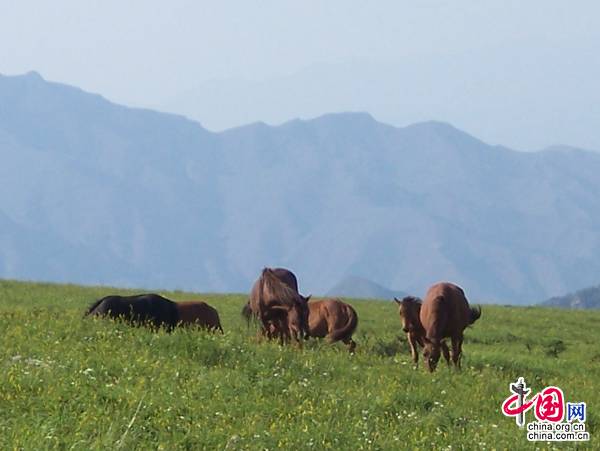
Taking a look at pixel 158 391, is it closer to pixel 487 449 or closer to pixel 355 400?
pixel 355 400

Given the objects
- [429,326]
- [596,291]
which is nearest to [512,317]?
[429,326]

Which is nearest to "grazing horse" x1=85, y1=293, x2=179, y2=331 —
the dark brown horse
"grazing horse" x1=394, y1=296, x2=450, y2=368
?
the dark brown horse

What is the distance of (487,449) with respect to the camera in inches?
420

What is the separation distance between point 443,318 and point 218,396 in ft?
30.7

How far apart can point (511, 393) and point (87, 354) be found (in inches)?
→ 269

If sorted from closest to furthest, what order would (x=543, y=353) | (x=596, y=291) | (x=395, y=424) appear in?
(x=395, y=424)
(x=543, y=353)
(x=596, y=291)

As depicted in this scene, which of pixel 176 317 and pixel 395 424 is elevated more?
pixel 176 317

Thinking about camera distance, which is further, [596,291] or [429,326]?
[596,291]

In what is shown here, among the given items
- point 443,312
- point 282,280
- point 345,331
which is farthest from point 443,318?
point 345,331

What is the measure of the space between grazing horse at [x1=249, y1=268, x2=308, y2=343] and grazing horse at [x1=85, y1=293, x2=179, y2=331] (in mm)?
2000

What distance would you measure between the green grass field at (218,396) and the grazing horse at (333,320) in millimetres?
6972

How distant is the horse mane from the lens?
19.6 m

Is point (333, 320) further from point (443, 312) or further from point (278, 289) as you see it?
point (443, 312)

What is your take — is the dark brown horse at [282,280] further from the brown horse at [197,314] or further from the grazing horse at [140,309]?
the grazing horse at [140,309]
